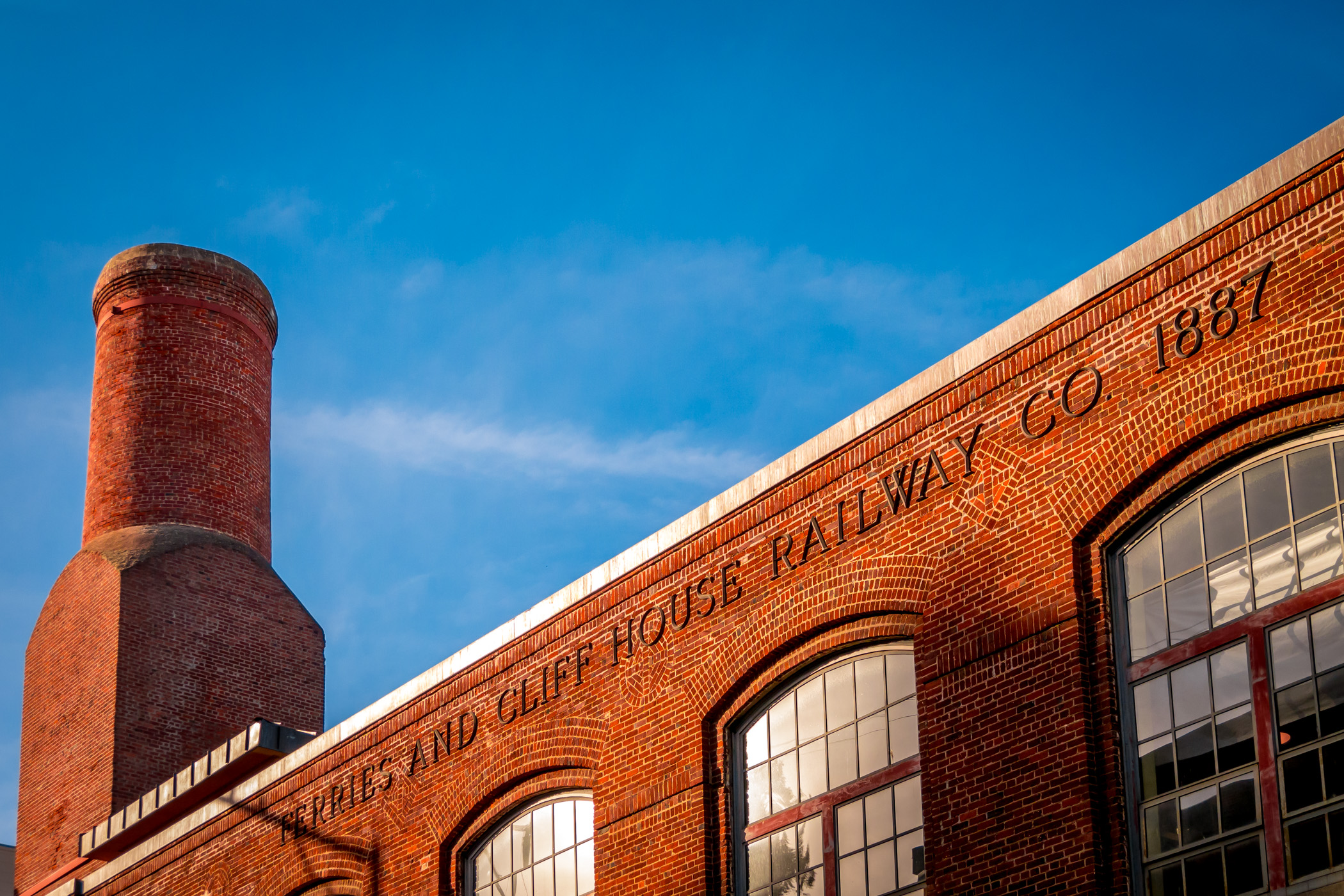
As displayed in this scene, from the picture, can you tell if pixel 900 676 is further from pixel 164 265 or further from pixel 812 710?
pixel 164 265

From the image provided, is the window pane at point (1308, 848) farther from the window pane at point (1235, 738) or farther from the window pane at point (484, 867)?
the window pane at point (484, 867)

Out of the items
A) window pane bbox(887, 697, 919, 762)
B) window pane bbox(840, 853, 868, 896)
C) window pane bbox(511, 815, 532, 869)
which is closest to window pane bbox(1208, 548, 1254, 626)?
window pane bbox(887, 697, 919, 762)

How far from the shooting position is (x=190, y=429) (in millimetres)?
28438

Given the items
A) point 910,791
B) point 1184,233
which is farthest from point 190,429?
point 1184,233

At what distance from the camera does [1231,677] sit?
10.7 m

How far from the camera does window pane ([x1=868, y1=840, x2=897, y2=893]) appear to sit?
1264 centimetres

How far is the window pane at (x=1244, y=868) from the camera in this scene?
1013 cm

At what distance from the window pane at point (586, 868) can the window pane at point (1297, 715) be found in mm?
7378

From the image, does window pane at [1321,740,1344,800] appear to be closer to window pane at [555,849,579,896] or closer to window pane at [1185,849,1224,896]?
window pane at [1185,849,1224,896]

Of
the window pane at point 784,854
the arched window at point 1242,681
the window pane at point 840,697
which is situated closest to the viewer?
the arched window at point 1242,681

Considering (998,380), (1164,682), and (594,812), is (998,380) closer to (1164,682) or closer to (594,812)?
(1164,682)

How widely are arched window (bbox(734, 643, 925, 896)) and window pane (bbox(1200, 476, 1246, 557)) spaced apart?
284 cm

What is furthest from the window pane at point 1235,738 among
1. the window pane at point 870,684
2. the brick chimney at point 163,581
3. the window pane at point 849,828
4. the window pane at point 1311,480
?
the brick chimney at point 163,581

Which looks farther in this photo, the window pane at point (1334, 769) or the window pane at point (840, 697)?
the window pane at point (840, 697)
